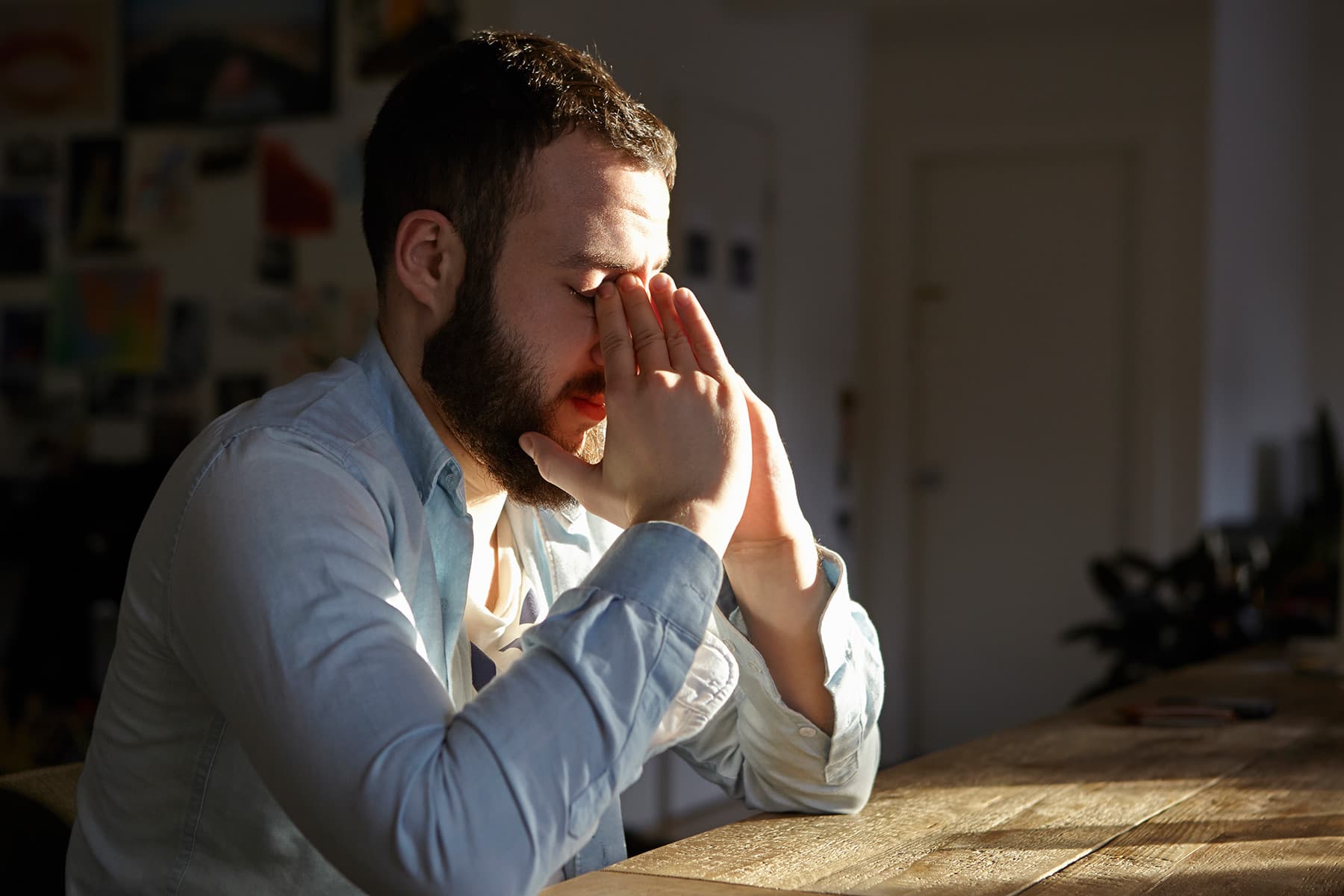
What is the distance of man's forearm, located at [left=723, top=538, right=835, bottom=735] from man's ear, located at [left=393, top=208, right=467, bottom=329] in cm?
35

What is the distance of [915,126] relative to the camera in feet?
18.7

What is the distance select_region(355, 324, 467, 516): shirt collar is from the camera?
4.11ft

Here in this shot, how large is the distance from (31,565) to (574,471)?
2.79m

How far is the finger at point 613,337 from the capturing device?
47.0 inches

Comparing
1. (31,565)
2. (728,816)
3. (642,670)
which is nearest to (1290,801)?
(642,670)

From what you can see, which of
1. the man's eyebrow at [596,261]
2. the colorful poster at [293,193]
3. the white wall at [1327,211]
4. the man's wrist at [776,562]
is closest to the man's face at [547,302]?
the man's eyebrow at [596,261]

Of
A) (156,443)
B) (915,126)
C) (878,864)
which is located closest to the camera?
(878,864)

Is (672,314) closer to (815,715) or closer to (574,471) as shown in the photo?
(574,471)

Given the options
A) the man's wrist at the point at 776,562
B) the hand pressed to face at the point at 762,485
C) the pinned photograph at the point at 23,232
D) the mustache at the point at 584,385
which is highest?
the pinned photograph at the point at 23,232

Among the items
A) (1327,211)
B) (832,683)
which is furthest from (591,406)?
(1327,211)

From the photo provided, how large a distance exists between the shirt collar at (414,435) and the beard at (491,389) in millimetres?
30

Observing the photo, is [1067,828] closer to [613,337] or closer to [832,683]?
[832,683]

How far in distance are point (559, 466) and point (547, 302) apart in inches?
5.7

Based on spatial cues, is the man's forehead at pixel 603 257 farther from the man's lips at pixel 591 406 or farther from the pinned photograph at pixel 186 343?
the pinned photograph at pixel 186 343
